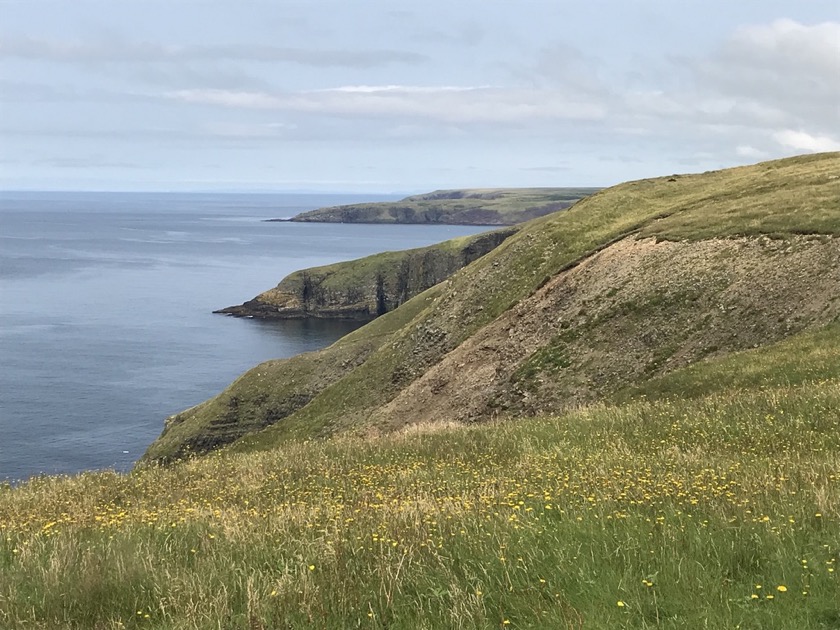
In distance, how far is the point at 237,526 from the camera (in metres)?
9.34

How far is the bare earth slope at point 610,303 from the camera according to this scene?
121 feet

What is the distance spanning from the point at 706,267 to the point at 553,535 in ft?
122

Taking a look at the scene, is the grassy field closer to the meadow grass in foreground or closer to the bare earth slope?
the meadow grass in foreground

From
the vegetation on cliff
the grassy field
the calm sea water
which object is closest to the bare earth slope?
the vegetation on cliff

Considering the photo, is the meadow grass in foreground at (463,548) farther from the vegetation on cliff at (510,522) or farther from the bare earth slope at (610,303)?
the bare earth slope at (610,303)

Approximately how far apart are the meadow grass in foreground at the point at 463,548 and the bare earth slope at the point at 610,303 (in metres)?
23.9

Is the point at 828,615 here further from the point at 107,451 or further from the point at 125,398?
the point at 125,398

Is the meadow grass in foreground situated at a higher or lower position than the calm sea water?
higher

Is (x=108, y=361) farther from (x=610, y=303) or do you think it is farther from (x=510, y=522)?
(x=510, y=522)

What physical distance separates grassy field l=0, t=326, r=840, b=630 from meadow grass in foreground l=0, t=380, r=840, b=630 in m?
0.03

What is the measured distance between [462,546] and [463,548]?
2.5 inches

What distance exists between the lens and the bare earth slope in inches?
1457

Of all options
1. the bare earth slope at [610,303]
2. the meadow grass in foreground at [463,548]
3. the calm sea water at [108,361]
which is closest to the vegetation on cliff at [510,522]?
the meadow grass in foreground at [463,548]

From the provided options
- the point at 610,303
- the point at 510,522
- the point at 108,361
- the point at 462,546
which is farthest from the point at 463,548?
the point at 108,361
